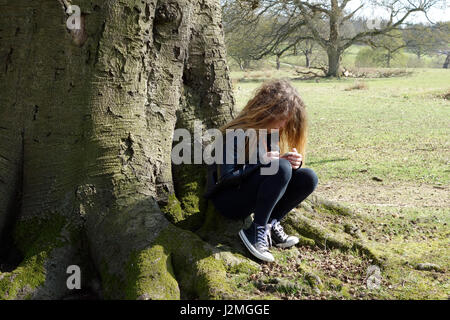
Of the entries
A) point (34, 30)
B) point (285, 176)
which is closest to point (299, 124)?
point (285, 176)

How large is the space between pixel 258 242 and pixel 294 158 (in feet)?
2.16

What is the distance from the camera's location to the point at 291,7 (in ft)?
110

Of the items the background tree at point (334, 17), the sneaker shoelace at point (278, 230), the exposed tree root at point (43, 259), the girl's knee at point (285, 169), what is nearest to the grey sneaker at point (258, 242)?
the sneaker shoelace at point (278, 230)

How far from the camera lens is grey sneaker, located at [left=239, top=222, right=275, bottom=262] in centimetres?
364

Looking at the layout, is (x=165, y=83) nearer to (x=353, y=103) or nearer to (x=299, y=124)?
(x=299, y=124)

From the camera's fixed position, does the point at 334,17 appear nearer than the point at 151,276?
No

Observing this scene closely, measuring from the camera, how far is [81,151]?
11.7 feet

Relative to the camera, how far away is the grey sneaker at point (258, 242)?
3.64 metres

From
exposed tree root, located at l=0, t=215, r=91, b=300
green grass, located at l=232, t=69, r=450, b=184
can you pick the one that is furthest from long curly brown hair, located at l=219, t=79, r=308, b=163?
green grass, located at l=232, t=69, r=450, b=184

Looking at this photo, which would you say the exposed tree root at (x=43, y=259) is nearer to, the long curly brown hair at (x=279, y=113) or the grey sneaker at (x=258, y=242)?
the grey sneaker at (x=258, y=242)

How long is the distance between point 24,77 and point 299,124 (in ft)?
6.57

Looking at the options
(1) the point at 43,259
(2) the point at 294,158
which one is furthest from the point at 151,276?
(2) the point at 294,158

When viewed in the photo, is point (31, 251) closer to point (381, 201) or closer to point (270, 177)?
point (270, 177)

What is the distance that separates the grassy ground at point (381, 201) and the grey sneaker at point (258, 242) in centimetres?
9
